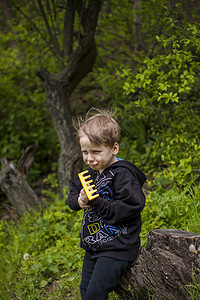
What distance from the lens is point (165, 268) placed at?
2.18 m

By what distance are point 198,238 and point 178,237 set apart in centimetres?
14

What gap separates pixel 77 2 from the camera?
5.24 m

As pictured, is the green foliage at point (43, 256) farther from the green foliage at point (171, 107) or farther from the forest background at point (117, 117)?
the green foliage at point (171, 107)

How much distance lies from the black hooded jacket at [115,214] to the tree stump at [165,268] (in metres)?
0.17

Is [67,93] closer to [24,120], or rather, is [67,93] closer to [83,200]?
[24,120]

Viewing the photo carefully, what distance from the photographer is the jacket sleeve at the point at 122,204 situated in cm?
198

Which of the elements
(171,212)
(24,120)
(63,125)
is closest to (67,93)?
(63,125)

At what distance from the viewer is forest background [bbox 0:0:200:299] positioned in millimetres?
3398

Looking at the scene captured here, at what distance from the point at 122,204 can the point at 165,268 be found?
0.62 m

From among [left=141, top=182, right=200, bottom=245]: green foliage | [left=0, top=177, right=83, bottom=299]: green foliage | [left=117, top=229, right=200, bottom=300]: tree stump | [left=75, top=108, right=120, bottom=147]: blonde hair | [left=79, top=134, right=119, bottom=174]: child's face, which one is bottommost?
[left=0, top=177, right=83, bottom=299]: green foliage

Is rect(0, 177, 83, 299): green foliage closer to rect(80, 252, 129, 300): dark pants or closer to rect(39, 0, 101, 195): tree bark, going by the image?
rect(39, 0, 101, 195): tree bark

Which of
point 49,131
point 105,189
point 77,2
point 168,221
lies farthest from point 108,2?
point 105,189

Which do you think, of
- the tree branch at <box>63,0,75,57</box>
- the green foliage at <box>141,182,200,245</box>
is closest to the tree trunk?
the tree branch at <box>63,0,75,57</box>

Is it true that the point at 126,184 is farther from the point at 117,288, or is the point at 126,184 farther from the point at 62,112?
the point at 62,112
